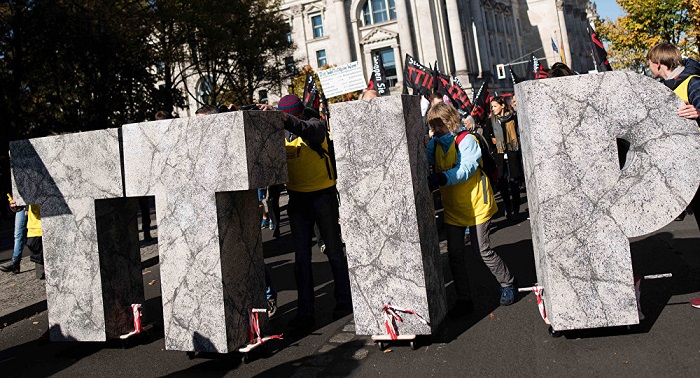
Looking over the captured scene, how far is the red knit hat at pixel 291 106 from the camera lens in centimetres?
598

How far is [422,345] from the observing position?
17.1 feet

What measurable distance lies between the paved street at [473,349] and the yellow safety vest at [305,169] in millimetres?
1227

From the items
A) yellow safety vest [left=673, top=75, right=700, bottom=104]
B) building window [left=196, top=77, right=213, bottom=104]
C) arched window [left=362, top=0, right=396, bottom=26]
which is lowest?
yellow safety vest [left=673, top=75, right=700, bottom=104]

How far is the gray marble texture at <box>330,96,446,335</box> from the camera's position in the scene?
5.04m

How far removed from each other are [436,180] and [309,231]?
1.35 meters

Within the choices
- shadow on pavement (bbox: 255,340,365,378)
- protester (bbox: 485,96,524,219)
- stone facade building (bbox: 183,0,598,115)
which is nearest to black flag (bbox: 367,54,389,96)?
protester (bbox: 485,96,524,219)

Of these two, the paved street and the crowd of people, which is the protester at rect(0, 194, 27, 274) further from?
the crowd of people

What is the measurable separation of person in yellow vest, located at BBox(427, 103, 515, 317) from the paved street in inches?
8.8

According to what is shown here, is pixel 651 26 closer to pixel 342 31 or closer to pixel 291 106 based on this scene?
pixel 342 31

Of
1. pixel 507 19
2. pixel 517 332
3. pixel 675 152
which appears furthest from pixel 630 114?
pixel 507 19

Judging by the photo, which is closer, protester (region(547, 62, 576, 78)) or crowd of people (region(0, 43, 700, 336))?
crowd of people (region(0, 43, 700, 336))

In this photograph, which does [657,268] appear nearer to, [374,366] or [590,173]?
[590,173]

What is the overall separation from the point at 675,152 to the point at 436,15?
2366 inches

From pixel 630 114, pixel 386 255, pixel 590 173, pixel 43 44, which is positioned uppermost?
pixel 43 44
